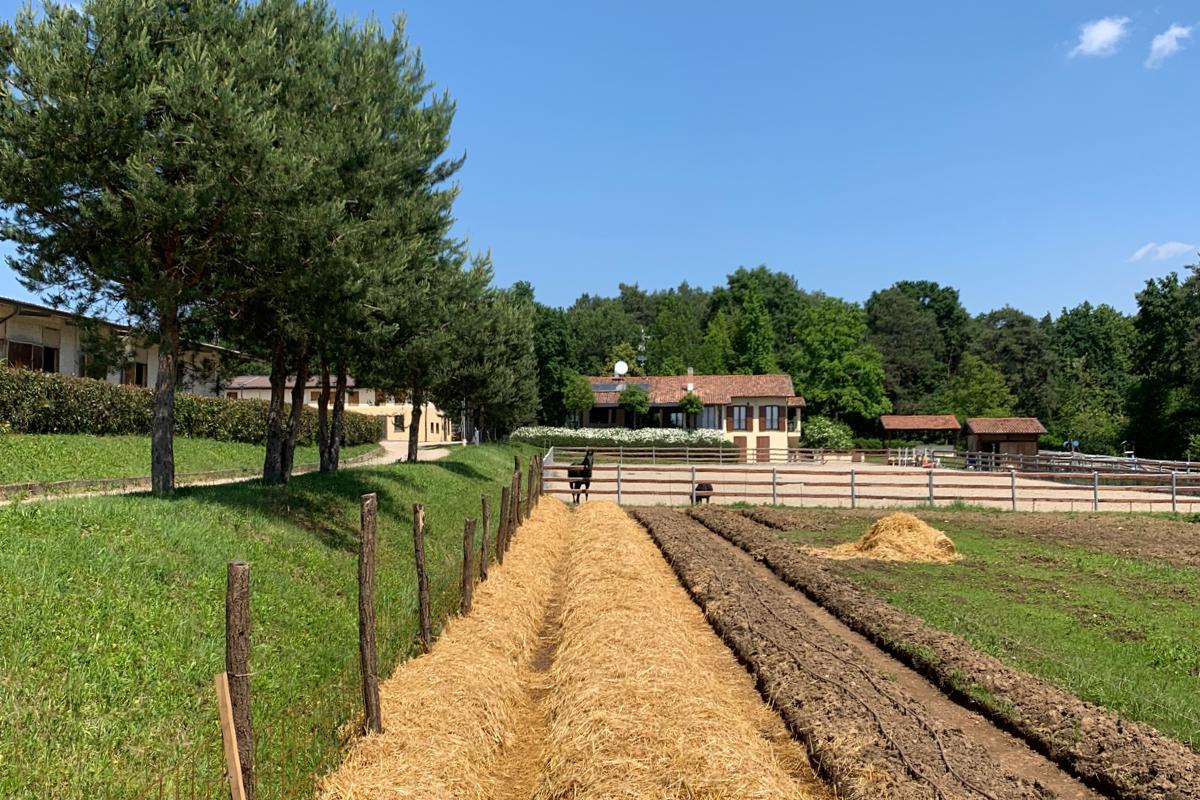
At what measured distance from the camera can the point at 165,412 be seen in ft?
39.7

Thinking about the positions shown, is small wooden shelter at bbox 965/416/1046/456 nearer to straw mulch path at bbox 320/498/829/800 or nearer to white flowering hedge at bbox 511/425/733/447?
white flowering hedge at bbox 511/425/733/447

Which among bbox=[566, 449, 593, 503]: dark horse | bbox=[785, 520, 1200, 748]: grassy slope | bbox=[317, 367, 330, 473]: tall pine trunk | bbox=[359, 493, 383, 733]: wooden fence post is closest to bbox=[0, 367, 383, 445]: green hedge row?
bbox=[317, 367, 330, 473]: tall pine trunk

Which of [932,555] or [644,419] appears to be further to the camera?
[644,419]

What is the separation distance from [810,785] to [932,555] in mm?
10760

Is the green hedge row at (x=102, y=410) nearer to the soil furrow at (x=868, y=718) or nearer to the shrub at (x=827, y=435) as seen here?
the soil furrow at (x=868, y=718)

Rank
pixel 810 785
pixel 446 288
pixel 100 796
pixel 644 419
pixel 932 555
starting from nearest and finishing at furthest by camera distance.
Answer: pixel 100 796 → pixel 810 785 → pixel 932 555 → pixel 446 288 → pixel 644 419

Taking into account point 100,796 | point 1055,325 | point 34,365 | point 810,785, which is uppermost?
point 1055,325

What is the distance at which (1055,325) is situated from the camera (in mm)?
117188

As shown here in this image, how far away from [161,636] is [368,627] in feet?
6.18

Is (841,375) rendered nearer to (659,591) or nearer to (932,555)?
(932,555)

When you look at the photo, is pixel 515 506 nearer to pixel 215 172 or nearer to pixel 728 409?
pixel 215 172

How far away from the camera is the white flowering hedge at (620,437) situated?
56.8 meters

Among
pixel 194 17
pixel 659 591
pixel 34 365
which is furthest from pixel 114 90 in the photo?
pixel 34 365

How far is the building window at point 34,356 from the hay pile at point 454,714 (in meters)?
21.7
